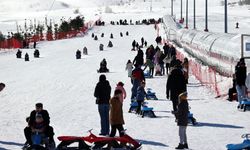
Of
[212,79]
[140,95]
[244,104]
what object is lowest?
[212,79]

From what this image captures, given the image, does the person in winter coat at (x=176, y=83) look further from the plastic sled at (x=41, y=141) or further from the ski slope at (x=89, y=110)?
the plastic sled at (x=41, y=141)

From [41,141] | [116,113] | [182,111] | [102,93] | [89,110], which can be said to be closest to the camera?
[182,111]

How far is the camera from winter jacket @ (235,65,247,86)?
19.2m

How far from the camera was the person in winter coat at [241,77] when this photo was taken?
1922cm

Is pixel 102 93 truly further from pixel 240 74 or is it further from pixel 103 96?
pixel 240 74

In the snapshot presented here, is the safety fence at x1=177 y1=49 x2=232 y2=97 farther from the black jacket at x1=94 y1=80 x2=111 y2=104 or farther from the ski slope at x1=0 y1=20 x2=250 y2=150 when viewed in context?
the black jacket at x1=94 y1=80 x2=111 y2=104

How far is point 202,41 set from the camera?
36.9 metres

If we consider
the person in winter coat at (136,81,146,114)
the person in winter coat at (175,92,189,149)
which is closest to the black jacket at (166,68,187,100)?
the person in winter coat at (136,81,146,114)

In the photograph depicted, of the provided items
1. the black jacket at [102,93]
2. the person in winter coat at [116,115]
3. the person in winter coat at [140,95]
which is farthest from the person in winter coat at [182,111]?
the person in winter coat at [140,95]

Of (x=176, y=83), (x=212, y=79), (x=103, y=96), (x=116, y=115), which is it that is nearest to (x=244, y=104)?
(x=176, y=83)

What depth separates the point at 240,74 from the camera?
19344mm

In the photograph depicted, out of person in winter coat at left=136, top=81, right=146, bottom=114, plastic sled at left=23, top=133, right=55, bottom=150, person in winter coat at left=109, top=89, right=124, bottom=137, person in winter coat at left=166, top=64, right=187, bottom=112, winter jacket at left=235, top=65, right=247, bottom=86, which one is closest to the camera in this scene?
plastic sled at left=23, top=133, right=55, bottom=150

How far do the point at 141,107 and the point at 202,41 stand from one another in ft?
61.0

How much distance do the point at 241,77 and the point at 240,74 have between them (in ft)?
0.35
